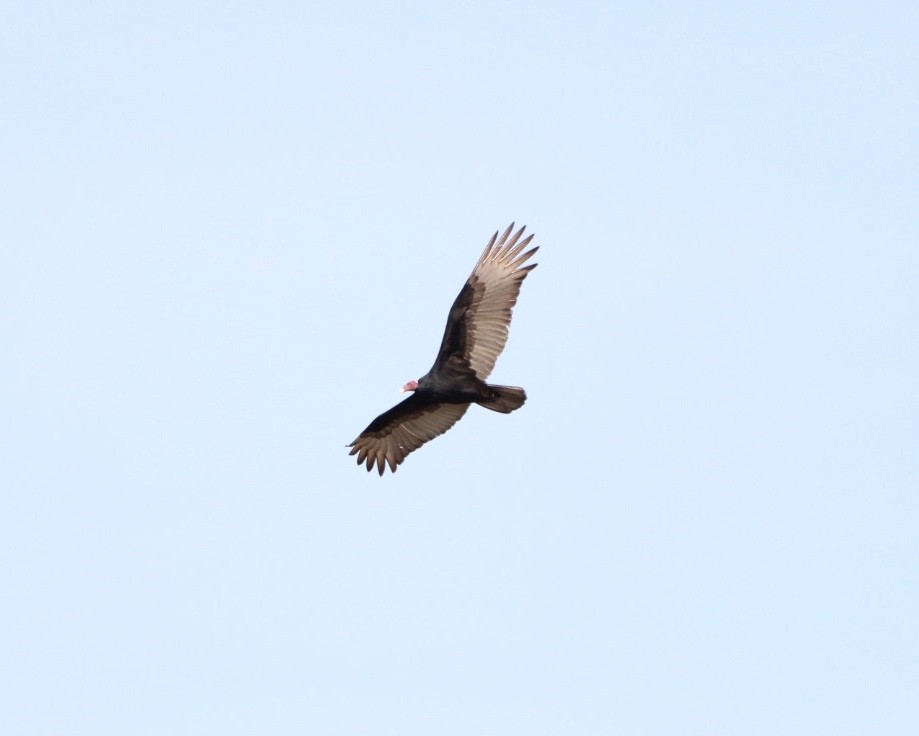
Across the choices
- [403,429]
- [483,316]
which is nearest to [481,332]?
[483,316]

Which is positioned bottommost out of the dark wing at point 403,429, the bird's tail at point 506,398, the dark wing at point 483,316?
the bird's tail at point 506,398

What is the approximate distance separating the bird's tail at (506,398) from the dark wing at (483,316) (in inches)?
16.6

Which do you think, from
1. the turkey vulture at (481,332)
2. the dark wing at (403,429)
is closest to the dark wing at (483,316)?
the turkey vulture at (481,332)

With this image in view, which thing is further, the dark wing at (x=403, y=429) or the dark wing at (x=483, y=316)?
the dark wing at (x=403, y=429)

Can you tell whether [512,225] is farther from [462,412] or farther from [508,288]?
[462,412]

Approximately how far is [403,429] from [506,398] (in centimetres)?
305

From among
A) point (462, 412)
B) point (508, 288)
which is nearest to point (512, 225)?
point (508, 288)

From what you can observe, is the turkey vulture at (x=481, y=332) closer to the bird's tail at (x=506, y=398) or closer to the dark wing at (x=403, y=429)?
the bird's tail at (x=506, y=398)

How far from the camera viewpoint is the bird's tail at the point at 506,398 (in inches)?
1232

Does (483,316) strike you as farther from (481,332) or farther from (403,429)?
(403,429)

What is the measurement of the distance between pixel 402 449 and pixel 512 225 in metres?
4.61

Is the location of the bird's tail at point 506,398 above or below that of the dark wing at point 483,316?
below

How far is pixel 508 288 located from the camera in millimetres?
31859

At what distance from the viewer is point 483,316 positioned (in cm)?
3180
